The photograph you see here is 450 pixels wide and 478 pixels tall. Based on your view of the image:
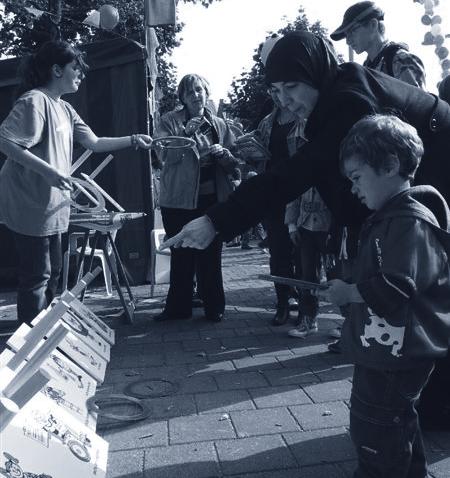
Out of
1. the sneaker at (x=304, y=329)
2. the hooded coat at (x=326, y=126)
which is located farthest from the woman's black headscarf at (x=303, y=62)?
the sneaker at (x=304, y=329)

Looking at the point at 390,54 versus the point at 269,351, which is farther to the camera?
the point at 269,351

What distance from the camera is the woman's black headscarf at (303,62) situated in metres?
1.97

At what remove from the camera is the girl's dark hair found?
3115 mm

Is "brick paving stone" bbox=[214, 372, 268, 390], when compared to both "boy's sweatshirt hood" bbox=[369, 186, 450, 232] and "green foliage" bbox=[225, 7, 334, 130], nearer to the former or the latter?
"boy's sweatshirt hood" bbox=[369, 186, 450, 232]

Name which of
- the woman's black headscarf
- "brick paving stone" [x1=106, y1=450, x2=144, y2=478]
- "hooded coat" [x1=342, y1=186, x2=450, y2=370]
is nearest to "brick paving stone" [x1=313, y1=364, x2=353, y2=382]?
"brick paving stone" [x1=106, y1=450, x2=144, y2=478]

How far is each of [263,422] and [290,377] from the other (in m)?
0.62

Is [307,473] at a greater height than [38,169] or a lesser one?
lesser

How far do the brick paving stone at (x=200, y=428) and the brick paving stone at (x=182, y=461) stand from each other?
69mm

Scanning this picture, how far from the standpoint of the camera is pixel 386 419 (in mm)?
1653

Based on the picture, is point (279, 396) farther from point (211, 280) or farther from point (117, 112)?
point (117, 112)

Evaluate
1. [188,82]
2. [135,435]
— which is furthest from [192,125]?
[135,435]

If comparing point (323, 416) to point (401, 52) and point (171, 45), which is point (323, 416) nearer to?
point (401, 52)

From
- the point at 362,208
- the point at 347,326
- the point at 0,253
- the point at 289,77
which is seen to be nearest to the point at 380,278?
the point at 347,326

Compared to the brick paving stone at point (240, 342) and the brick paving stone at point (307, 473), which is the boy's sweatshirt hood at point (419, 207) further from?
the brick paving stone at point (240, 342)
